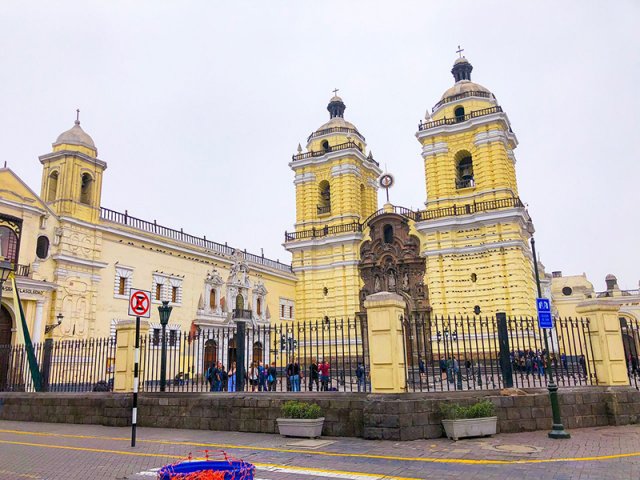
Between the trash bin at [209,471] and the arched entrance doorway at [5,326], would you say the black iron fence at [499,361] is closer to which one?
the trash bin at [209,471]

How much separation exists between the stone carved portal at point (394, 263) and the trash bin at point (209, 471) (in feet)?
96.7

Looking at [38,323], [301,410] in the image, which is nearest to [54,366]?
[38,323]

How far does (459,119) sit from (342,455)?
30041 millimetres

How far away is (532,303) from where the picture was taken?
30.9 meters

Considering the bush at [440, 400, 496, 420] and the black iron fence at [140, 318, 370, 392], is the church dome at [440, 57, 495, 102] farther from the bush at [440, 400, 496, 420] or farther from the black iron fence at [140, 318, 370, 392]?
the bush at [440, 400, 496, 420]

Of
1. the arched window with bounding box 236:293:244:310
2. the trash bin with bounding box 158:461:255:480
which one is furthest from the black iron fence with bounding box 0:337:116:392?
the arched window with bounding box 236:293:244:310

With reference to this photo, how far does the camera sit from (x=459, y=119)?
34469 mm

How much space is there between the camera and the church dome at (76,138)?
81.0 feet

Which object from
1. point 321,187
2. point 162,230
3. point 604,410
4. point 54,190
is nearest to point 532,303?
point 321,187

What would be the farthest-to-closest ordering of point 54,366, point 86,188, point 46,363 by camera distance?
point 86,188, point 54,366, point 46,363

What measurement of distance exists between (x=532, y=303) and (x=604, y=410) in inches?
817

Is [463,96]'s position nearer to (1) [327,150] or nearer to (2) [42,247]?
(1) [327,150]

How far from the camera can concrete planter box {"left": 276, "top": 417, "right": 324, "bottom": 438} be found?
33.8 ft

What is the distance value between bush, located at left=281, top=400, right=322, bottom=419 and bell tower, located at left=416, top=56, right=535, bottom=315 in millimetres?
A: 22476
